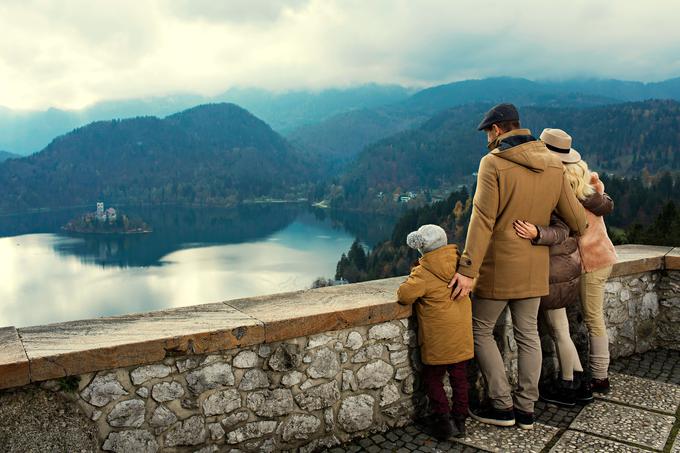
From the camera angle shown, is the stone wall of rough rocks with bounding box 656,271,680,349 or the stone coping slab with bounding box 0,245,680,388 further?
the stone wall of rough rocks with bounding box 656,271,680,349

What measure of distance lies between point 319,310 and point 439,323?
0.67m

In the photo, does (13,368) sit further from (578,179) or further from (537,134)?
(537,134)

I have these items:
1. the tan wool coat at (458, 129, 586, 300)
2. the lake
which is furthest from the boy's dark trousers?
the lake

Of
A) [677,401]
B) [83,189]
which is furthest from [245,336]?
[83,189]

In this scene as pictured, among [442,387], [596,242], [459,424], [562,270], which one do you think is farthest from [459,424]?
[596,242]

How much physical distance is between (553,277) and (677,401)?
1.27 m

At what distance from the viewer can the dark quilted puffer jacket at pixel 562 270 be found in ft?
10.0

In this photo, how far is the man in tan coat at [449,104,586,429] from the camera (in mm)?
2777

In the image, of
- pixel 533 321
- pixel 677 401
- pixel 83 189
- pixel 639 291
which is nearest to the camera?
pixel 533 321

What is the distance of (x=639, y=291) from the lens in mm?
4320

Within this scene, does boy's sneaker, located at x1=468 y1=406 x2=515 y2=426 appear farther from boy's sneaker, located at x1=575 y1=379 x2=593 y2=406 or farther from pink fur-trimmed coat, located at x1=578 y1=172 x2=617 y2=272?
pink fur-trimmed coat, located at x1=578 y1=172 x2=617 y2=272

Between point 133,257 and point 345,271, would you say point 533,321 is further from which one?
point 133,257

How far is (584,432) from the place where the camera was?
299 centimetres

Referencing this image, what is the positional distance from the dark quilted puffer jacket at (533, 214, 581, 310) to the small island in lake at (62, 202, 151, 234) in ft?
412
